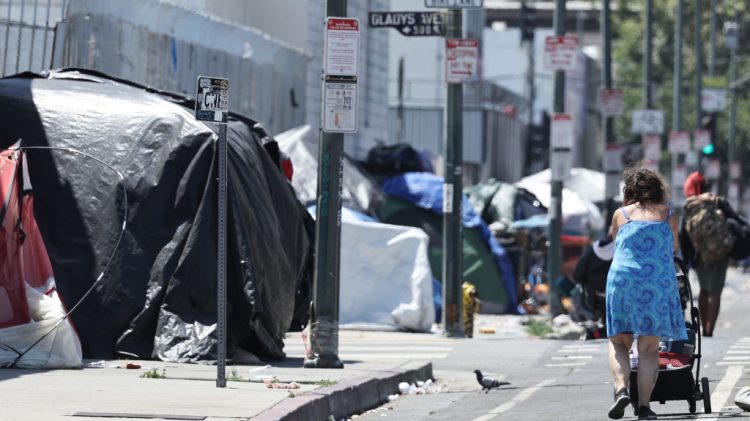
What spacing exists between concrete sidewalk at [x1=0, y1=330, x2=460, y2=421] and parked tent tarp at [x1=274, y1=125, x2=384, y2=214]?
6.31 meters

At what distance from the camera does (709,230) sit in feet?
61.4

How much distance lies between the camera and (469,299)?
20531 mm

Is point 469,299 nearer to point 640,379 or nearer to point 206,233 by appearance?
point 206,233

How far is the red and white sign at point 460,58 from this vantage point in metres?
19.8

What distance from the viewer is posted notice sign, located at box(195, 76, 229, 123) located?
11.2m

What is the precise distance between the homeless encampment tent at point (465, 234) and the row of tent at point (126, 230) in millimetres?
9657

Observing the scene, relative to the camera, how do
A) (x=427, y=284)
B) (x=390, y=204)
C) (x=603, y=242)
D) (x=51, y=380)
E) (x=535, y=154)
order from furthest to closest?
A: 1. (x=535, y=154)
2. (x=390, y=204)
3. (x=427, y=284)
4. (x=603, y=242)
5. (x=51, y=380)

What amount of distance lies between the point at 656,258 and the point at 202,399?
3.01 m

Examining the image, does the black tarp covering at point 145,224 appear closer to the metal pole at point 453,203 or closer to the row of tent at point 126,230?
the row of tent at point 126,230

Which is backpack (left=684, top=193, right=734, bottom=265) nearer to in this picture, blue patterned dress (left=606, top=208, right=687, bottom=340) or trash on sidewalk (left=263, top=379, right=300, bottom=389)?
trash on sidewalk (left=263, top=379, right=300, bottom=389)

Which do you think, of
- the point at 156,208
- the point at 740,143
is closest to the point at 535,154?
the point at 740,143

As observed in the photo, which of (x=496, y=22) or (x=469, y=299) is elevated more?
(x=496, y=22)

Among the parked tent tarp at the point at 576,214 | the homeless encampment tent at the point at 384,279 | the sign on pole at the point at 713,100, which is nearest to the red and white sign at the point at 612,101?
the parked tent tarp at the point at 576,214

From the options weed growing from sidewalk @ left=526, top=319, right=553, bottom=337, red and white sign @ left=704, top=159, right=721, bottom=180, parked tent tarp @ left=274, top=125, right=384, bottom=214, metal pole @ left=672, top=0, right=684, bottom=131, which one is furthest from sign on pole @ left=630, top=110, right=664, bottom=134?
weed growing from sidewalk @ left=526, top=319, right=553, bottom=337
